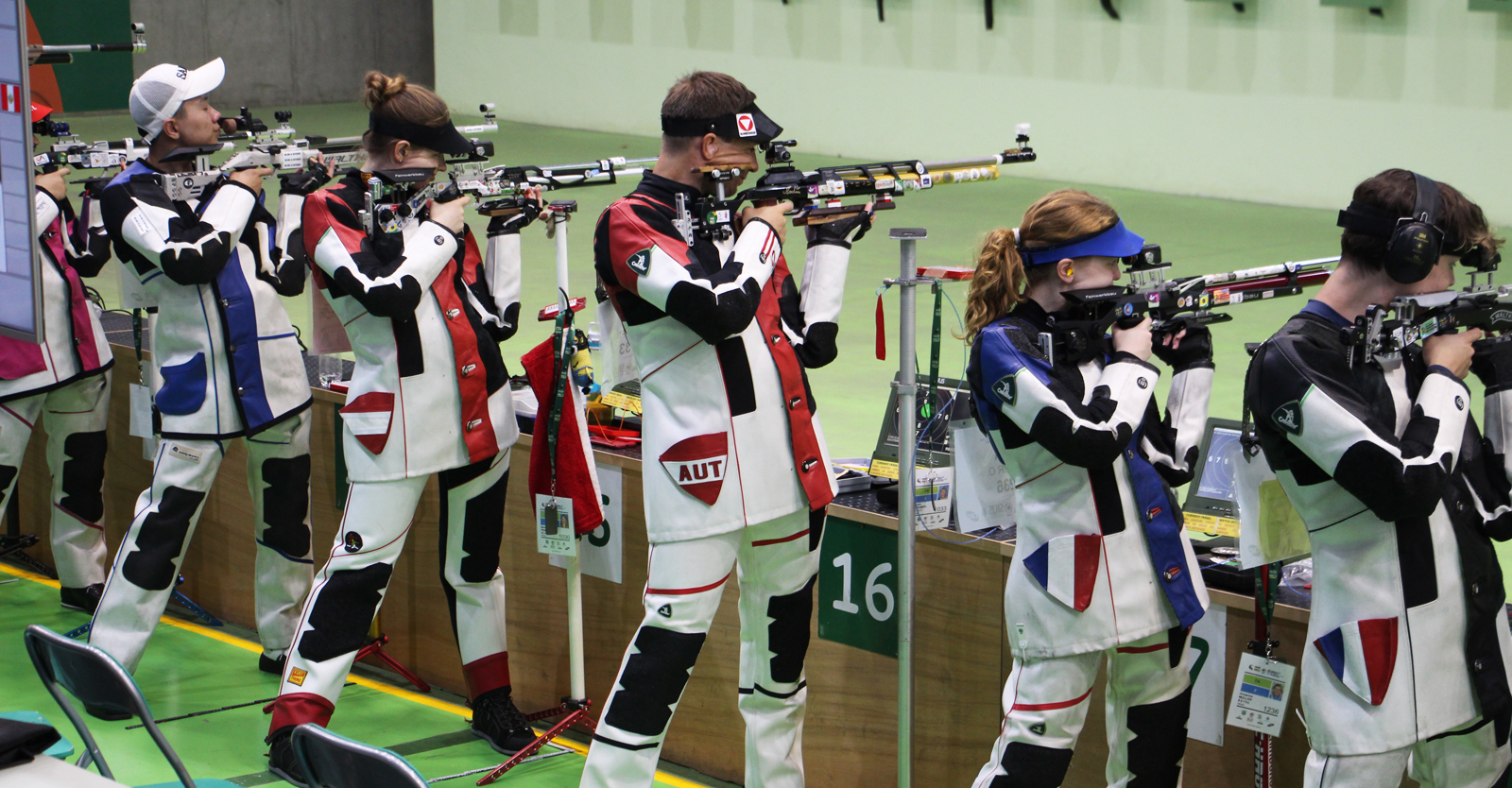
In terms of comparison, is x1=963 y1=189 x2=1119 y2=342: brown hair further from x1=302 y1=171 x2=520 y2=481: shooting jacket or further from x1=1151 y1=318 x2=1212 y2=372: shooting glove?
x1=302 y1=171 x2=520 y2=481: shooting jacket

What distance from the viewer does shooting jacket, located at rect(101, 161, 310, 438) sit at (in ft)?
14.1

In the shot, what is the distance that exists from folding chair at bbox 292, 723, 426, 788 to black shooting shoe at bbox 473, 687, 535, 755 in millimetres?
1661

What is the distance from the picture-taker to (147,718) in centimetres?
270

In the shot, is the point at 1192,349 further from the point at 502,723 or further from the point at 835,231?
the point at 502,723

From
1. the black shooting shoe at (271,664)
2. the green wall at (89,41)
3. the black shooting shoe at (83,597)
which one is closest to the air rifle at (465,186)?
the black shooting shoe at (271,664)

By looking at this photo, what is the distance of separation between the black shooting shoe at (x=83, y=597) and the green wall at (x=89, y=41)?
13.9 m

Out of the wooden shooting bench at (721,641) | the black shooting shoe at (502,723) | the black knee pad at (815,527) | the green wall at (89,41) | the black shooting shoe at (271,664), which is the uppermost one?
the green wall at (89,41)

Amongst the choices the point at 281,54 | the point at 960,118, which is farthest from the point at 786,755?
the point at 281,54

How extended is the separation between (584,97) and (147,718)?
1468 centimetres

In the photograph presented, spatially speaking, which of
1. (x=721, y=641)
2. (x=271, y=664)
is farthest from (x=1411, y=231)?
(x=271, y=664)

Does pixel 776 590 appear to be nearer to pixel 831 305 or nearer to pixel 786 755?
pixel 786 755

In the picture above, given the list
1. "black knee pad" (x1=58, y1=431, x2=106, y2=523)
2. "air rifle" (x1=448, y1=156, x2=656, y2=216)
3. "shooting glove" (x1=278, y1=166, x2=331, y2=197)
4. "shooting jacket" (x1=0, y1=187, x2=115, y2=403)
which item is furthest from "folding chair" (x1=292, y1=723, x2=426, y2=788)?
"black knee pad" (x1=58, y1=431, x2=106, y2=523)

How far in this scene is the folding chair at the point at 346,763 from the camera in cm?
227

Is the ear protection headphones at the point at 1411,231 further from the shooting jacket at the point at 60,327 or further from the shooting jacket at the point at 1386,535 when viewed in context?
the shooting jacket at the point at 60,327
